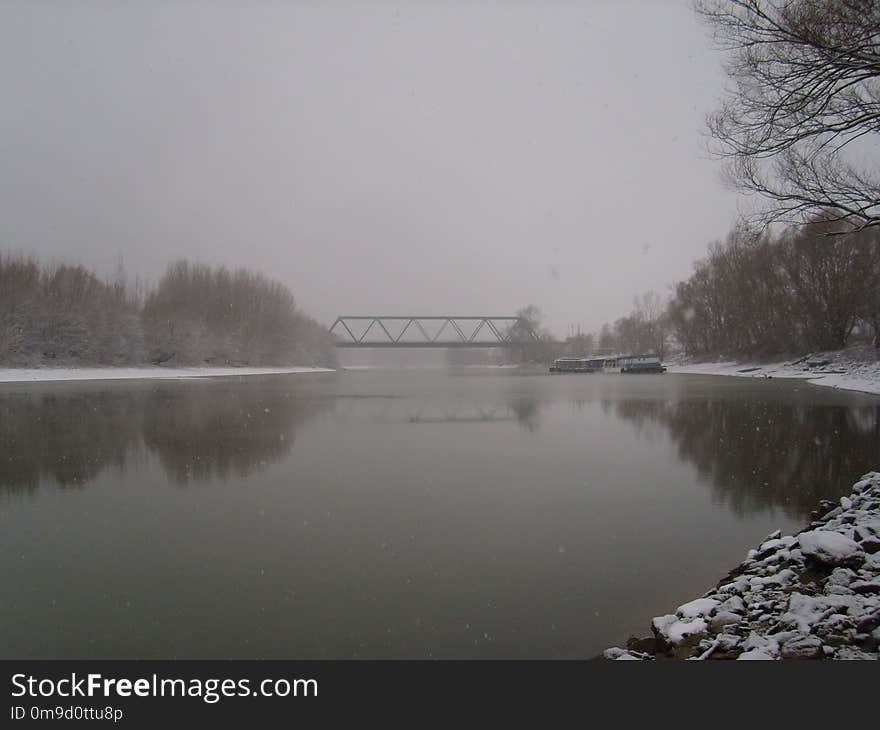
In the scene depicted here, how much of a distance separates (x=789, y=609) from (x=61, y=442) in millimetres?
14008

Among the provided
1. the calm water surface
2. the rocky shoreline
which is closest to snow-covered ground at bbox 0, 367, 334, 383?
the calm water surface

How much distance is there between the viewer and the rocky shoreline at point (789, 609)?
3.30 m

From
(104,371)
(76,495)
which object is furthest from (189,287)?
(76,495)

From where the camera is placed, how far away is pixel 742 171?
11.9 meters

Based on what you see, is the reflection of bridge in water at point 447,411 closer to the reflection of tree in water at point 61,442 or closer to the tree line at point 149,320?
the reflection of tree in water at point 61,442

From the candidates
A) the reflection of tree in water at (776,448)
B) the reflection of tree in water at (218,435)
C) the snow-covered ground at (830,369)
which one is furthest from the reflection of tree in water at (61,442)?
the snow-covered ground at (830,369)

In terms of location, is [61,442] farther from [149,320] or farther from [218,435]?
[149,320]

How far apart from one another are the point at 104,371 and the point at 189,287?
25.6 metres

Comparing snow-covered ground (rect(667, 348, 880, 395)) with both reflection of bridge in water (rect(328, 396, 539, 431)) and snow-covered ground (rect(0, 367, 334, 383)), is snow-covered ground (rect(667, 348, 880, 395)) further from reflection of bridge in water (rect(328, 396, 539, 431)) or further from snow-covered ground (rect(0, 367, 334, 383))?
snow-covered ground (rect(0, 367, 334, 383))

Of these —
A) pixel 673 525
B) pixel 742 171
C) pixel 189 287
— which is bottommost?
pixel 673 525
